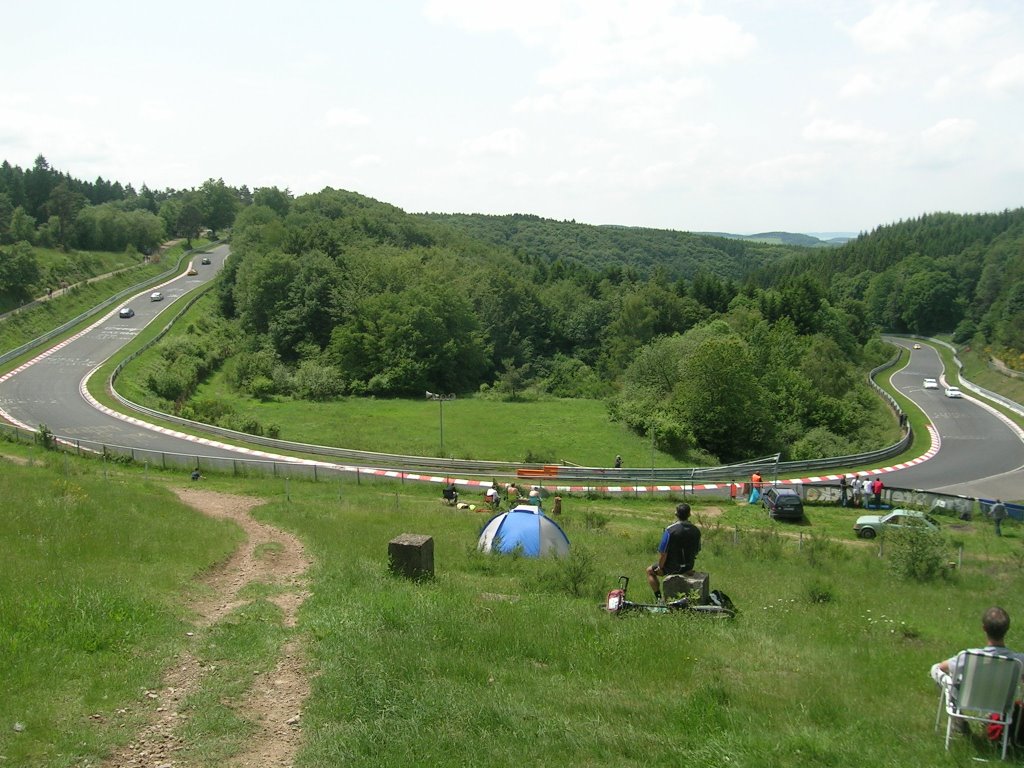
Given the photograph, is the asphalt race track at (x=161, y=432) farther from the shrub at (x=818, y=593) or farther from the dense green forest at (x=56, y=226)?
the shrub at (x=818, y=593)

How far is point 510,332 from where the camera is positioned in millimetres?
99062

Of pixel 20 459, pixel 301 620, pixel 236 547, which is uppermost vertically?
pixel 301 620

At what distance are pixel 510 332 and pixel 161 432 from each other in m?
59.5

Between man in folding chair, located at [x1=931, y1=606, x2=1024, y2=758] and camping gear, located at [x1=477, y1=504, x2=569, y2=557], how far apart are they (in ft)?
34.4

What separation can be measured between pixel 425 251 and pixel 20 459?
7835 cm

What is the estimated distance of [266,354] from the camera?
70.1 metres

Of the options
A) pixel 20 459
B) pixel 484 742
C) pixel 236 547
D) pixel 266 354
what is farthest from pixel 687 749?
pixel 266 354

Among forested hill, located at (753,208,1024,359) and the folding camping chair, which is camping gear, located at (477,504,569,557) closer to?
the folding camping chair

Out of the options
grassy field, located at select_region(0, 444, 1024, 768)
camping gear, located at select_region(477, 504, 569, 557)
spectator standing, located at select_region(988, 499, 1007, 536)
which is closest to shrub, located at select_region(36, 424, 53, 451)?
grassy field, located at select_region(0, 444, 1024, 768)

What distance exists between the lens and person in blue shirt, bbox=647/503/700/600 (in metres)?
10.7

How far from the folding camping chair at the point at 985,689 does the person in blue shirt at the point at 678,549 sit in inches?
165

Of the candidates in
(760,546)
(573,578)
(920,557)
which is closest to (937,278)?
(760,546)

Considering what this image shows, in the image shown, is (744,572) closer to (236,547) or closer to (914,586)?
(914,586)

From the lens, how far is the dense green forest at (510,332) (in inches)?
2168
